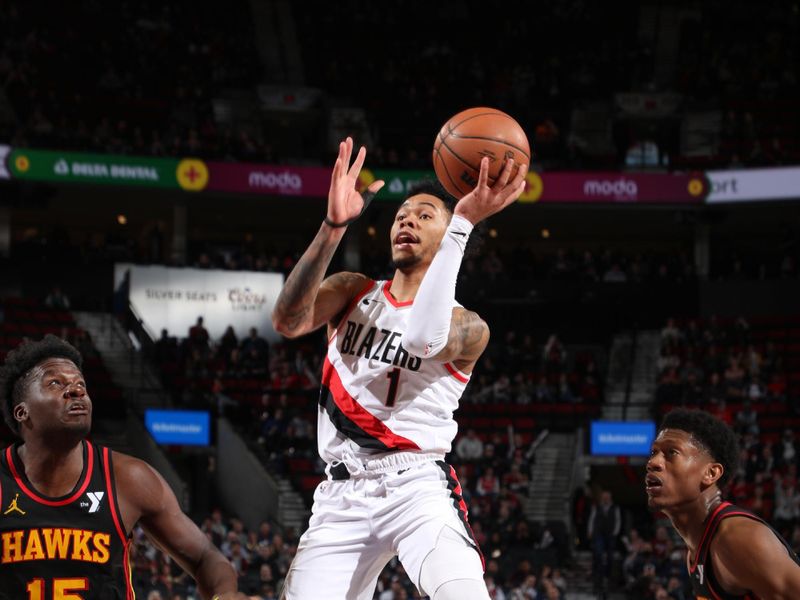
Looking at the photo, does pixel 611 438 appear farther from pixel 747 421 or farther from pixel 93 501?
pixel 93 501

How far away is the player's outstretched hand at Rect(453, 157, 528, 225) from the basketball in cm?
15

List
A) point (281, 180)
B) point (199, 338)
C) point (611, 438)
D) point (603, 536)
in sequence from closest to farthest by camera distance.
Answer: point (603, 536) < point (611, 438) < point (199, 338) < point (281, 180)

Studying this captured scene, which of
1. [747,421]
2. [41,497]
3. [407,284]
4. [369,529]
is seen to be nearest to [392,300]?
[407,284]

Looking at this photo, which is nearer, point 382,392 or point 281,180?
point 382,392

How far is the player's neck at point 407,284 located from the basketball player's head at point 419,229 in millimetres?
35

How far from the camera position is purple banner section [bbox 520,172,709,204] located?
26.6 m

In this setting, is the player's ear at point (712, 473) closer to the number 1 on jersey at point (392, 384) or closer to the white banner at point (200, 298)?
the number 1 on jersey at point (392, 384)

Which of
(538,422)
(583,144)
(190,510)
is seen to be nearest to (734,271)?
(583,144)

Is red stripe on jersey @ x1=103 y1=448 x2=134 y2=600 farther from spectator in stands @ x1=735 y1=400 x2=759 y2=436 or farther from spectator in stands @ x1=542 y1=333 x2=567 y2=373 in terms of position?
spectator in stands @ x1=542 y1=333 x2=567 y2=373

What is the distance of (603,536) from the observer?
18031mm

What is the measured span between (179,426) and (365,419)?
16004 millimetres

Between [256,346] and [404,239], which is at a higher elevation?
[256,346]

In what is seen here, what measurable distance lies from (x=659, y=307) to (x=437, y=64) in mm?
9454

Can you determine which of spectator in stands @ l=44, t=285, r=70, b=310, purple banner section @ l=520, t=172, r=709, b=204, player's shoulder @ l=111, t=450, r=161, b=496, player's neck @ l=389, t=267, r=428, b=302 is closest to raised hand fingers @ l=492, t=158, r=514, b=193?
player's neck @ l=389, t=267, r=428, b=302
